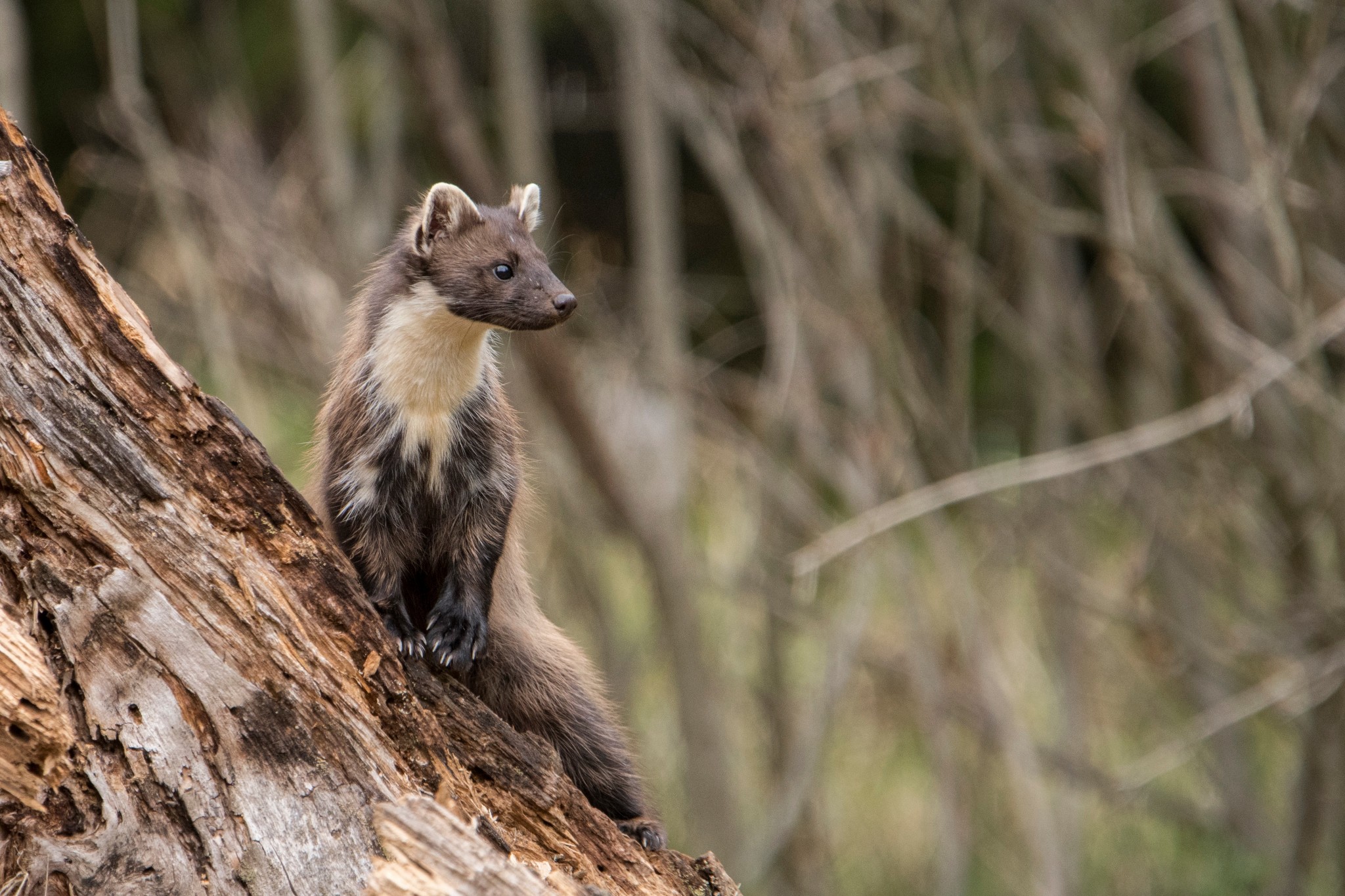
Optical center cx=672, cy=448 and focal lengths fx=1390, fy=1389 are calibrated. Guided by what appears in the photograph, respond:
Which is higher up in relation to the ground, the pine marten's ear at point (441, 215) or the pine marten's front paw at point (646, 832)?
the pine marten's ear at point (441, 215)

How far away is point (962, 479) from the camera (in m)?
6.88

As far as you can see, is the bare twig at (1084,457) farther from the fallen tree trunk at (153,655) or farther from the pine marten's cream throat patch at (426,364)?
the fallen tree trunk at (153,655)

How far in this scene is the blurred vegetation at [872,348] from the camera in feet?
24.5

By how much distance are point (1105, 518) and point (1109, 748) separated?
77.4 inches

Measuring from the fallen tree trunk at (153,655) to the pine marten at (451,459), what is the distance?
2.11ft

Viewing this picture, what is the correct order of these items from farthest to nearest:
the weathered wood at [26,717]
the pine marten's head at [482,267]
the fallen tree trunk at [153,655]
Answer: the pine marten's head at [482,267] → the fallen tree trunk at [153,655] → the weathered wood at [26,717]

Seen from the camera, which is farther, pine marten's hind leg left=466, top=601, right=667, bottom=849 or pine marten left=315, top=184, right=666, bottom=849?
pine marten's hind leg left=466, top=601, right=667, bottom=849

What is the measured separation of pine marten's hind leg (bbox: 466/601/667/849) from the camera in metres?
4.85

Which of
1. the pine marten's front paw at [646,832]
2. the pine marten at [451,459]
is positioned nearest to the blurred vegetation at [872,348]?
the pine marten at [451,459]

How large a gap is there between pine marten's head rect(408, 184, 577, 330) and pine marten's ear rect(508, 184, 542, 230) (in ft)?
0.75

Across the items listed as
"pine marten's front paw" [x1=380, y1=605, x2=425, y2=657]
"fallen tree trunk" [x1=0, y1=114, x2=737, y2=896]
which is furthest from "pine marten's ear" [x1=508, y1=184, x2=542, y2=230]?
"fallen tree trunk" [x1=0, y1=114, x2=737, y2=896]

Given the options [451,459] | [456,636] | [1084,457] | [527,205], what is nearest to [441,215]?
[527,205]

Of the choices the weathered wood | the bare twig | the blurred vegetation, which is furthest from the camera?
the blurred vegetation

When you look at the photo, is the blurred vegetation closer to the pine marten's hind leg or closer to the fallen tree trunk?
the pine marten's hind leg
